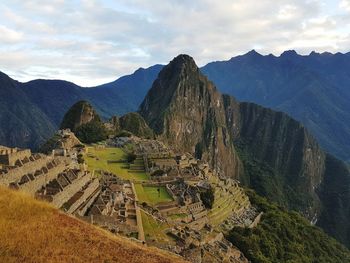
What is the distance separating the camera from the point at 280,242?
61.3m

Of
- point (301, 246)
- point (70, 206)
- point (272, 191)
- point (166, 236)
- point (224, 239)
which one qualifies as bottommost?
point (272, 191)

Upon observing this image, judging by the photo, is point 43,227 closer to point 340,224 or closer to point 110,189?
point 110,189

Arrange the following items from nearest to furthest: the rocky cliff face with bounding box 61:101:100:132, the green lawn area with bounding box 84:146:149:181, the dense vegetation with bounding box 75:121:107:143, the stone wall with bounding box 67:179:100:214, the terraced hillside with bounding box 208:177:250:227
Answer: the stone wall with bounding box 67:179:100:214 → the terraced hillside with bounding box 208:177:250:227 → the green lawn area with bounding box 84:146:149:181 → the dense vegetation with bounding box 75:121:107:143 → the rocky cliff face with bounding box 61:101:100:132

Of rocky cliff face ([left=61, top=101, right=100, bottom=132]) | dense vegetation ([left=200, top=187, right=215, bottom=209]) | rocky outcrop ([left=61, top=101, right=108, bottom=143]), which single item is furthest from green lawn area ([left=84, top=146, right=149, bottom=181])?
rocky cliff face ([left=61, top=101, right=100, bottom=132])

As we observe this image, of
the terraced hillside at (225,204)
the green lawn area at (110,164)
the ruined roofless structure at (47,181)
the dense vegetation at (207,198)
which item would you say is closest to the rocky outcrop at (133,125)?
the green lawn area at (110,164)

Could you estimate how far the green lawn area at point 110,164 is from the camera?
5612cm

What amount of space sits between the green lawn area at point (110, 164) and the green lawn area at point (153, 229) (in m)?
18.4

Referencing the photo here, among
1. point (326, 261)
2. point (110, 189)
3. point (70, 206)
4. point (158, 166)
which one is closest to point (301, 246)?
point (326, 261)

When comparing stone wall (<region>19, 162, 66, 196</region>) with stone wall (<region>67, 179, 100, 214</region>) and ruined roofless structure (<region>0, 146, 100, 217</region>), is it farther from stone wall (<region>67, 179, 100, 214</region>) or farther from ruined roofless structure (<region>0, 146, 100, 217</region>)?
stone wall (<region>67, 179, 100, 214</region>)

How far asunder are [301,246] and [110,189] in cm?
3856

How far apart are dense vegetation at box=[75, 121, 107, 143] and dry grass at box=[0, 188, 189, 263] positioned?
260 feet

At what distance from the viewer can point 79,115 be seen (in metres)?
130

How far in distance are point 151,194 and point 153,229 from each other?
1494 centimetres

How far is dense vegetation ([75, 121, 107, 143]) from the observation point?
99.4 m
